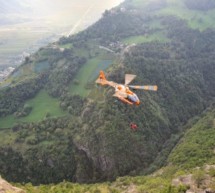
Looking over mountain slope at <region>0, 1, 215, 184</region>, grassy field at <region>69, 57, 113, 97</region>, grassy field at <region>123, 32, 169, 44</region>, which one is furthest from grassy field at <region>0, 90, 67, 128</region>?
grassy field at <region>123, 32, 169, 44</region>

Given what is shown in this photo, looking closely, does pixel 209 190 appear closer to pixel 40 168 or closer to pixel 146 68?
pixel 40 168

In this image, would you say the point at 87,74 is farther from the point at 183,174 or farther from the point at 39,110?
the point at 183,174

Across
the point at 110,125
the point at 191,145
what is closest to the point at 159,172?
the point at 191,145

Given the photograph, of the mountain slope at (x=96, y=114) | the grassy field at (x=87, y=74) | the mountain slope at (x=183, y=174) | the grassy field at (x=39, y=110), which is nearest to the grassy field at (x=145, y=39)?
the mountain slope at (x=96, y=114)

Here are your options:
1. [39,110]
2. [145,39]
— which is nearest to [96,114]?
[39,110]

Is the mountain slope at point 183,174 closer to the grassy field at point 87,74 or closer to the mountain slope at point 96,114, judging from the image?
the mountain slope at point 96,114

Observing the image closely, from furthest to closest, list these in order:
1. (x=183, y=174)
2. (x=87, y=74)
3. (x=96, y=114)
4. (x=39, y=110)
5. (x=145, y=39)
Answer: (x=145, y=39) < (x=87, y=74) < (x=39, y=110) < (x=96, y=114) < (x=183, y=174)
